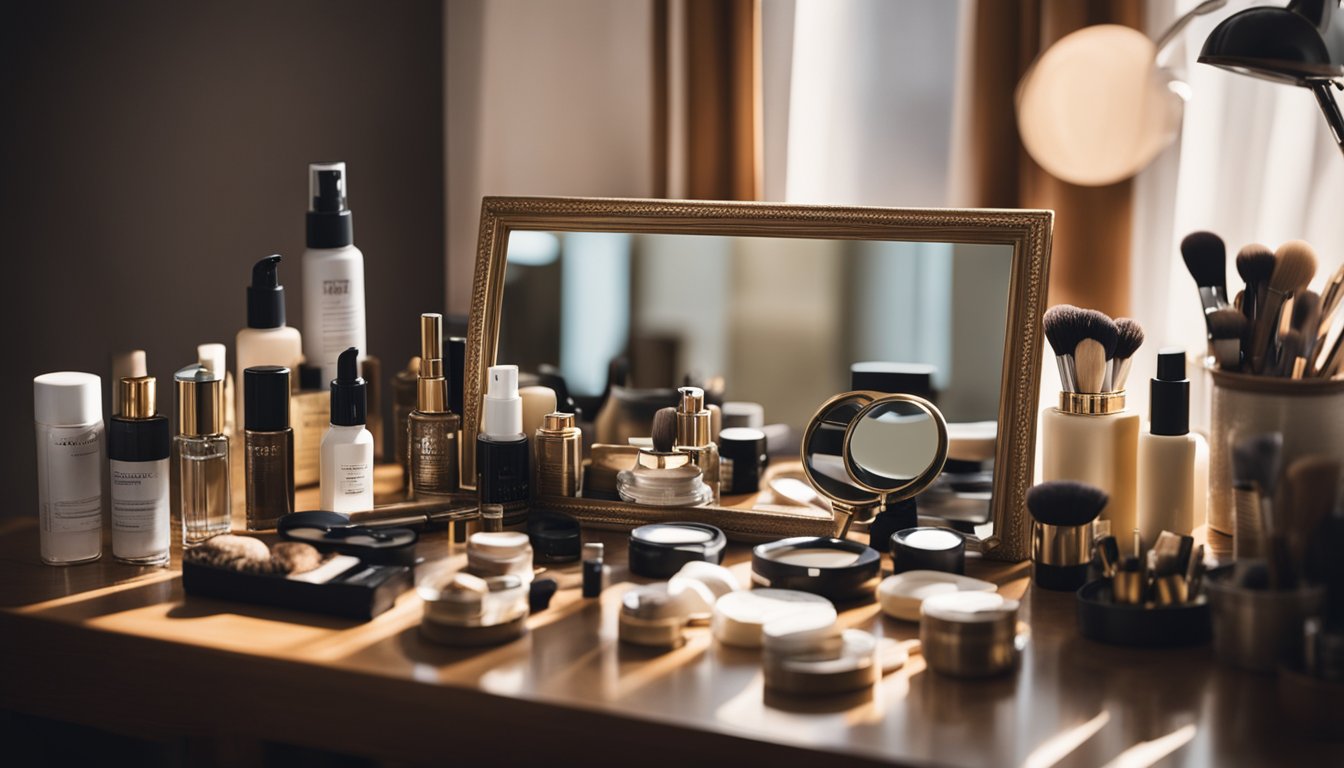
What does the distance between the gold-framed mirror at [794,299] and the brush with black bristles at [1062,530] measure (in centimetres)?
8

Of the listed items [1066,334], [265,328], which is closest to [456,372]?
[265,328]

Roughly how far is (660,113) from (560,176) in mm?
168

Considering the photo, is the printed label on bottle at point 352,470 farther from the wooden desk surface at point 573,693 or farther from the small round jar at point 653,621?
the small round jar at point 653,621

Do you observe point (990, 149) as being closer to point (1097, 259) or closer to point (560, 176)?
point (1097, 259)

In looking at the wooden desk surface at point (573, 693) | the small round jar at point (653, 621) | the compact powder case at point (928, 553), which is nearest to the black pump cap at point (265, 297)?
the wooden desk surface at point (573, 693)

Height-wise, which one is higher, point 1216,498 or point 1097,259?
point 1097,259

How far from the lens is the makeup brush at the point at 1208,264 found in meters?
1.10

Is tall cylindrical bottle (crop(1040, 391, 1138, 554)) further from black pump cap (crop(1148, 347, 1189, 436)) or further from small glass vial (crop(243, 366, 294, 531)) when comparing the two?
small glass vial (crop(243, 366, 294, 531))

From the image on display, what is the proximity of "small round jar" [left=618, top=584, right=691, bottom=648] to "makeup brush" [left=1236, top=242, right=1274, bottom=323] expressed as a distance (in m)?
0.58

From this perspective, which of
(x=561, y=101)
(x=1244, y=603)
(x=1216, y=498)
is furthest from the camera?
(x=561, y=101)

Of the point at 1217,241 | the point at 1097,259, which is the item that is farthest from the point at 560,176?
the point at 1217,241

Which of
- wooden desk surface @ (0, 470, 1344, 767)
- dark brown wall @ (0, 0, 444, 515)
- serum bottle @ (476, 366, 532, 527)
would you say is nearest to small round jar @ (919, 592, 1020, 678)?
wooden desk surface @ (0, 470, 1344, 767)

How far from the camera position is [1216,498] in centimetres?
117

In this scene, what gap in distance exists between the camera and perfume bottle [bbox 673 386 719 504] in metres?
1.21
